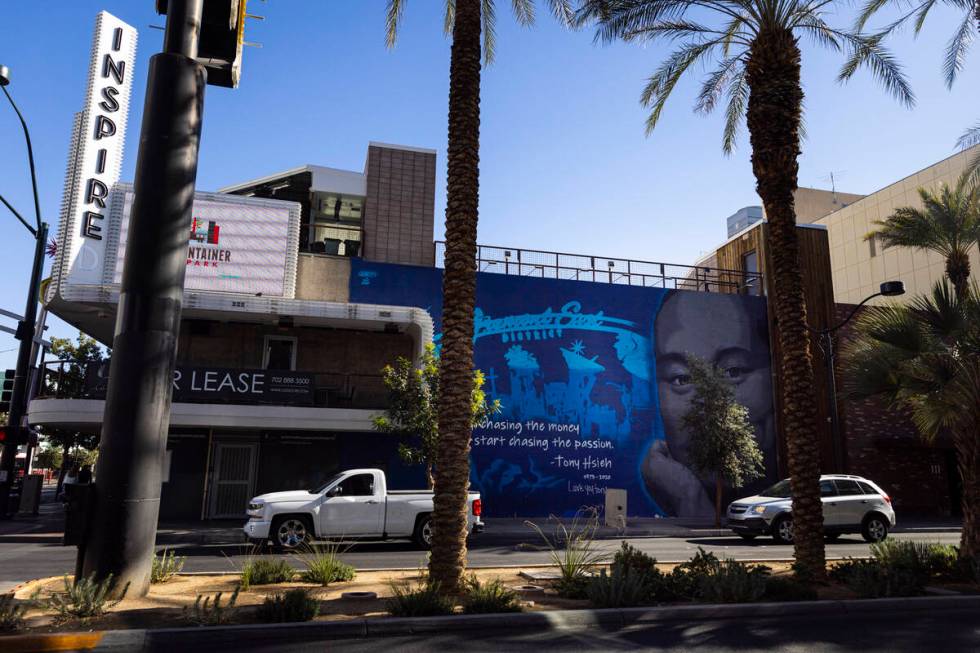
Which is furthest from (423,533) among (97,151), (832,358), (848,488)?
(832,358)

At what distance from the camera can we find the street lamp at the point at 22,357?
21.0m

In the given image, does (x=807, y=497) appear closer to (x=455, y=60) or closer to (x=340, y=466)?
(x=455, y=60)

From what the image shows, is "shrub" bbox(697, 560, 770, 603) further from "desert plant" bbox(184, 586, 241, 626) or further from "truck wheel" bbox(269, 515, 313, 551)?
"truck wheel" bbox(269, 515, 313, 551)

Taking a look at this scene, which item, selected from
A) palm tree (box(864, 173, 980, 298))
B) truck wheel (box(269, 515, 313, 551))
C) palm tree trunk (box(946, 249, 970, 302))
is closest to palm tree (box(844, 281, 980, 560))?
truck wheel (box(269, 515, 313, 551))

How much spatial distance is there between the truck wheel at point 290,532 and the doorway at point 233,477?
9.45 metres

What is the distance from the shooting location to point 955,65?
17.0 meters

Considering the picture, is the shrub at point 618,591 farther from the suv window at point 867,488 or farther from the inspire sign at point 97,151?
the inspire sign at point 97,151

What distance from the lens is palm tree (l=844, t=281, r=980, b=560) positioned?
11.8 m

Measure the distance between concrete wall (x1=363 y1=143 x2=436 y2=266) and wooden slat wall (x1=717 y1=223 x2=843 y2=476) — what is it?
576 inches

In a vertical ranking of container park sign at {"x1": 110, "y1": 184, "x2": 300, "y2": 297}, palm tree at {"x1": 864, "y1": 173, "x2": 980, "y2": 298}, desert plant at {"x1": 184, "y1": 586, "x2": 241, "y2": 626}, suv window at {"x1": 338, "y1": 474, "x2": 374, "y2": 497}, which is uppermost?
palm tree at {"x1": 864, "y1": 173, "x2": 980, "y2": 298}

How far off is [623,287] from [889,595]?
66.4 feet

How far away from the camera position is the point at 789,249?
39.2 ft

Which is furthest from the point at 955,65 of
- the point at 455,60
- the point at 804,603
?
the point at 804,603

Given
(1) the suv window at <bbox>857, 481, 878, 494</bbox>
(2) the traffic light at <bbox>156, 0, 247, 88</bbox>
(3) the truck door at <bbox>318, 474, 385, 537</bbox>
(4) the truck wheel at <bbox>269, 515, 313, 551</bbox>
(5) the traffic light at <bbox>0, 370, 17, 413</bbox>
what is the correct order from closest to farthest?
(2) the traffic light at <bbox>156, 0, 247, 88</bbox>
(4) the truck wheel at <bbox>269, 515, 313, 551</bbox>
(3) the truck door at <bbox>318, 474, 385, 537</bbox>
(1) the suv window at <bbox>857, 481, 878, 494</bbox>
(5) the traffic light at <bbox>0, 370, 17, 413</bbox>
